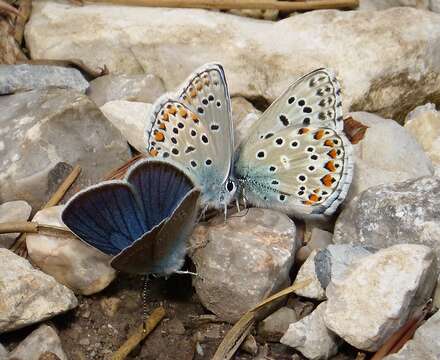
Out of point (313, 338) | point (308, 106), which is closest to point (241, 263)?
point (313, 338)

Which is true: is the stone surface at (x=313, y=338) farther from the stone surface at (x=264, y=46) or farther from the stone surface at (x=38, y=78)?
the stone surface at (x=38, y=78)

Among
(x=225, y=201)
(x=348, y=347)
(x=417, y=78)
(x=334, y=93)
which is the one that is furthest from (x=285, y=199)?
(x=417, y=78)

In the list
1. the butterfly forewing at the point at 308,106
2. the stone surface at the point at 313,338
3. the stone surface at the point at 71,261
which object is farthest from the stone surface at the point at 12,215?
the stone surface at the point at 313,338

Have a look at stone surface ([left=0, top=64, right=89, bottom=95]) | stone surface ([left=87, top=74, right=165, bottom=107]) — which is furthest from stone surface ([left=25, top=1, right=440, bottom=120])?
stone surface ([left=0, top=64, right=89, bottom=95])

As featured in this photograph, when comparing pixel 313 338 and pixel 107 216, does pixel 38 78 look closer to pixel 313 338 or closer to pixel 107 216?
pixel 107 216

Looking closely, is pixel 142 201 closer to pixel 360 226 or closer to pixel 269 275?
pixel 269 275

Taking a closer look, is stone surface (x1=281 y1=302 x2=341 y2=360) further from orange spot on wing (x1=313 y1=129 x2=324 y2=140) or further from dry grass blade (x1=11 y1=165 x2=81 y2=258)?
dry grass blade (x1=11 y1=165 x2=81 y2=258)
